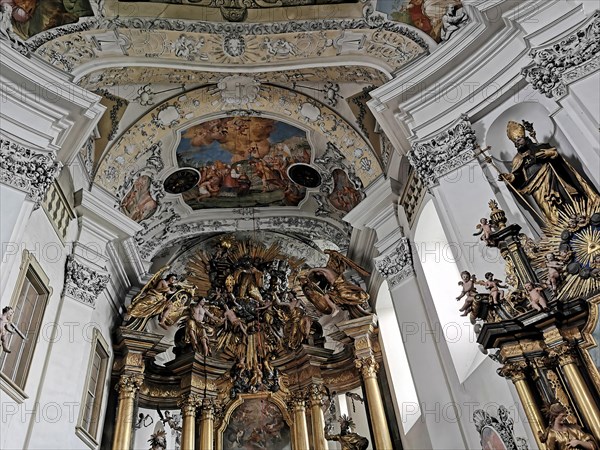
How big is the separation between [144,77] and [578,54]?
6922mm

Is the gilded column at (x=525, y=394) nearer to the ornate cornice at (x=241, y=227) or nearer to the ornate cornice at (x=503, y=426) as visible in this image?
the ornate cornice at (x=503, y=426)

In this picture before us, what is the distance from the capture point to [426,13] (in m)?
→ 8.36

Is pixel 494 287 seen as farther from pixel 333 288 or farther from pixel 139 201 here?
pixel 139 201

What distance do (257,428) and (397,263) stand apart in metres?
4.42

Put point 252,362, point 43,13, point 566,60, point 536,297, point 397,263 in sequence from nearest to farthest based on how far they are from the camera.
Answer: point 536,297, point 566,60, point 43,13, point 397,263, point 252,362

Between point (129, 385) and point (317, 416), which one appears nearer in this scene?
point (129, 385)

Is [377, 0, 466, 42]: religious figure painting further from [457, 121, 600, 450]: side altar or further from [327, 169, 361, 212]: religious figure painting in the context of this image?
[327, 169, 361, 212]: religious figure painting

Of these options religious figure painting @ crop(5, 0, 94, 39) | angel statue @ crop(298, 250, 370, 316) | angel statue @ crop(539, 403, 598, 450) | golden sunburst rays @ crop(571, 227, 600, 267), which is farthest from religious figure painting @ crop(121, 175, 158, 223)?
angel statue @ crop(539, 403, 598, 450)

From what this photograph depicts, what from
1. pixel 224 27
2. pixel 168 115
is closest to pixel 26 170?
pixel 168 115

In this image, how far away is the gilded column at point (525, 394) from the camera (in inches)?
199

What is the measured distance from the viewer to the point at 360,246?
1091cm

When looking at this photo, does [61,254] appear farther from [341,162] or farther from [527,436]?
[527,436]

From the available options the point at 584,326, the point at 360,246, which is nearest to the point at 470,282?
the point at 584,326

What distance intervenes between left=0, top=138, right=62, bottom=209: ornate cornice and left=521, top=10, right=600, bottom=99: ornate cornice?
6468mm
